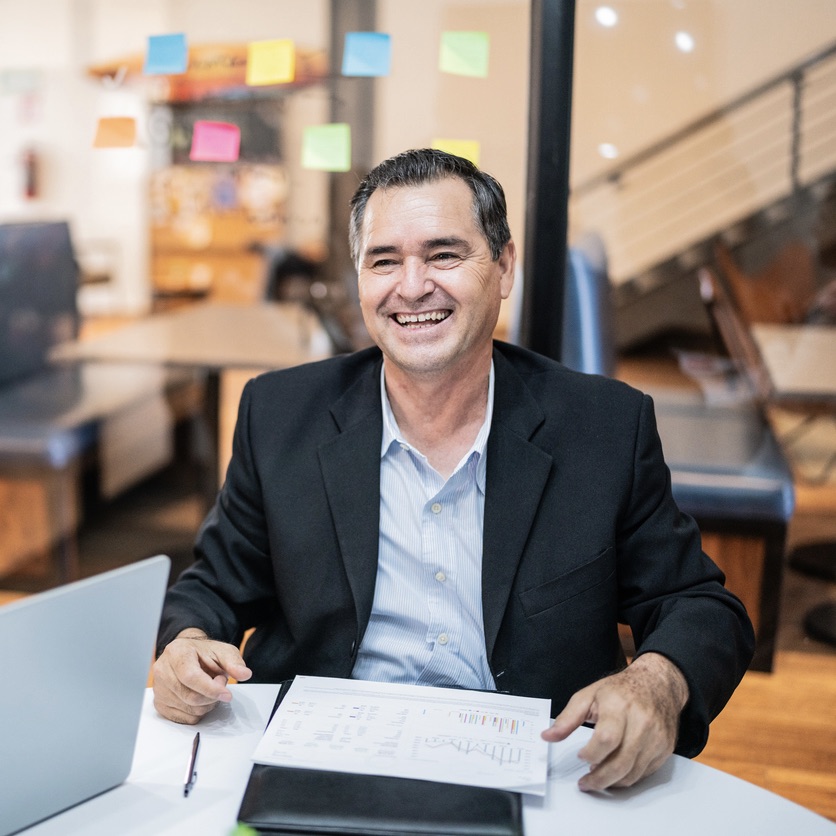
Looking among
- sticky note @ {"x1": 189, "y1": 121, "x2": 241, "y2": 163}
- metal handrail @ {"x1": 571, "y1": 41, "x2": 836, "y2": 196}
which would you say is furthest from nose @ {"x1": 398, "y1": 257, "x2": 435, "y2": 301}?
sticky note @ {"x1": 189, "y1": 121, "x2": 241, "y2": 163}

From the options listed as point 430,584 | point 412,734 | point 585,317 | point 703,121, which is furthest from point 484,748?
point 703,121

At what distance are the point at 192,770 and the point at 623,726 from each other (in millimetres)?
459

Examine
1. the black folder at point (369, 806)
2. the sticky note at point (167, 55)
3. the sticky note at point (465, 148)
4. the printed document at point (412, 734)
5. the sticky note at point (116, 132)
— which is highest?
the sticky note at point (167, 55)

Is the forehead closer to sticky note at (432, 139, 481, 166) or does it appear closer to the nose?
the nose

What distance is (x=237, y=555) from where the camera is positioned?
150 centimetres

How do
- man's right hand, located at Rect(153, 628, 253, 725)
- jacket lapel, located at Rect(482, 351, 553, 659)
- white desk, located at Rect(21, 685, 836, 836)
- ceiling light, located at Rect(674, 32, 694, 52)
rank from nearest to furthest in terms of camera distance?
white desk, located at Rect(21, 685, 836, 836) → man's right hand, located at Rect(153, 628, 253, 725) → jacket lapel, located at Rect(482, 351, 553, 659) → ceiling light, located at Rect(674, 32, 694, 52)

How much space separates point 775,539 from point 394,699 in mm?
1840

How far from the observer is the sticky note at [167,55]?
2.46m

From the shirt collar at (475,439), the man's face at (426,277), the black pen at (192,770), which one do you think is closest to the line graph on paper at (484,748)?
the black pen at (192,770)

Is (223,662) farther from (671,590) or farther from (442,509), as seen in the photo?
(671,590)

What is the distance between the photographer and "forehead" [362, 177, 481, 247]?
1456mm

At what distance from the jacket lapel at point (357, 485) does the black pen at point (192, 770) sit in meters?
0.36

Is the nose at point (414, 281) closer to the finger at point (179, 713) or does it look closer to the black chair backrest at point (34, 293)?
the finger at point (179, 713)

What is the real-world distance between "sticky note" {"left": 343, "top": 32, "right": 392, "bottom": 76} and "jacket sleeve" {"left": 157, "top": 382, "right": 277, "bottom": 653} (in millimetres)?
1247
